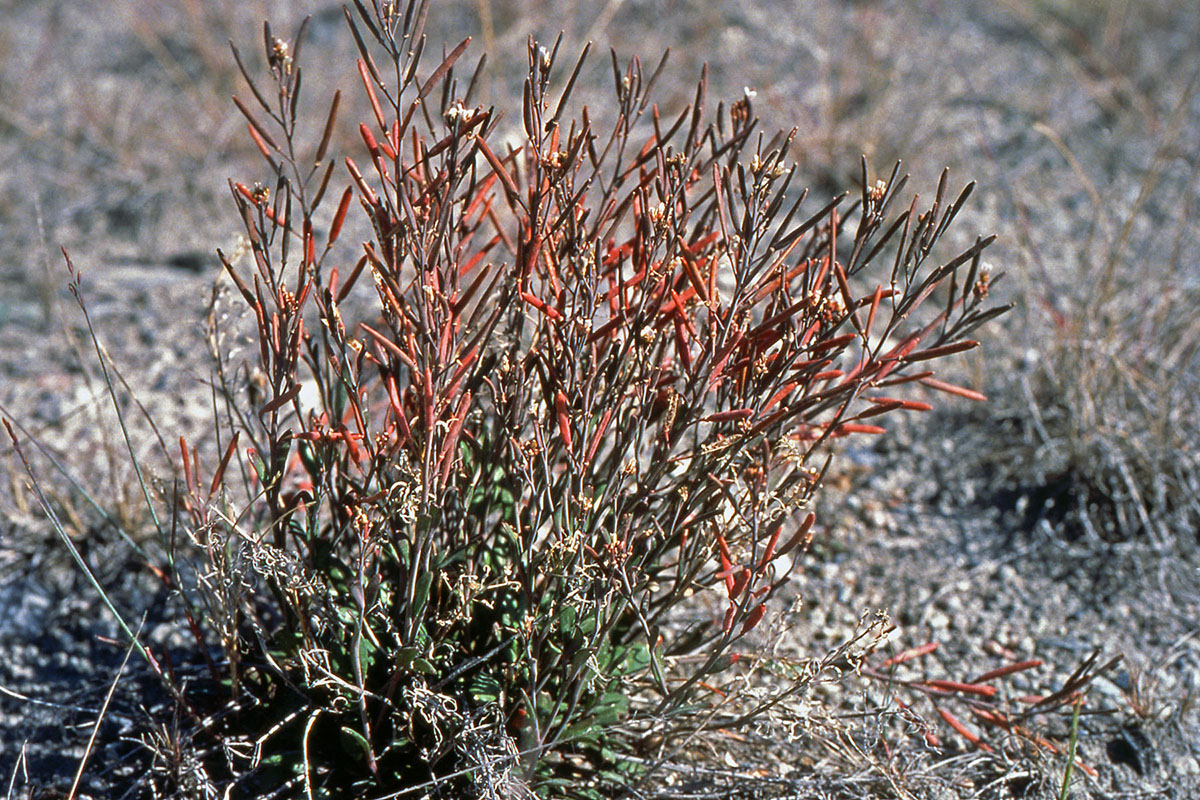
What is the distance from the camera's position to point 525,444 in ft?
6.06

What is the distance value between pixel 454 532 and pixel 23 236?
9.41 feet

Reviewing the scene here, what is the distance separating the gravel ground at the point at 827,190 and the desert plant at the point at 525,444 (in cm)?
27

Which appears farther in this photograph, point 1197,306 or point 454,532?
point 1197,306

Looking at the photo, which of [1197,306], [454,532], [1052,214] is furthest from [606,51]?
[454,532]

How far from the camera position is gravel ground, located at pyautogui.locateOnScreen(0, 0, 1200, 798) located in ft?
7.57

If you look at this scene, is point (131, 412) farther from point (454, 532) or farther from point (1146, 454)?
point (1146, 454)

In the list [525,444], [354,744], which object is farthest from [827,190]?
[354,744]

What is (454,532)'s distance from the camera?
6.34 ft

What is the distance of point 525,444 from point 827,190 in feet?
8.89

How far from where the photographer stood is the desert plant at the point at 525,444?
1.58 m

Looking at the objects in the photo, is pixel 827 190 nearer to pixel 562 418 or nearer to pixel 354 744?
pixel 562 418

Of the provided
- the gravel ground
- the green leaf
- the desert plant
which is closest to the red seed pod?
the desert plant

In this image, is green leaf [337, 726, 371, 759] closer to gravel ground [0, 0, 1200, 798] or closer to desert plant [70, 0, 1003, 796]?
desert plant [70, 0, 1003, 796]

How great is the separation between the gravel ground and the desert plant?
27 cm
